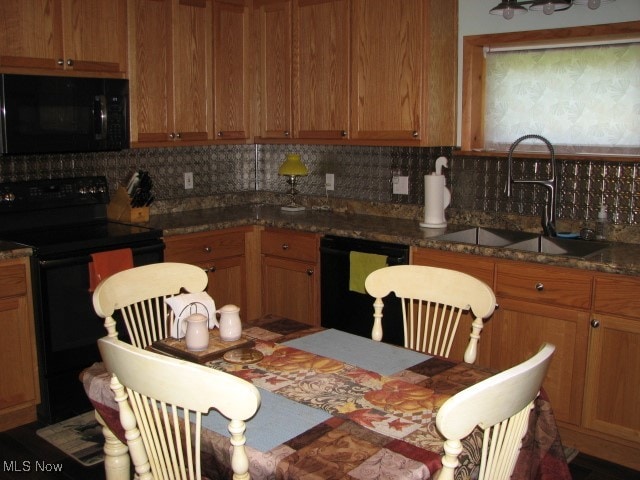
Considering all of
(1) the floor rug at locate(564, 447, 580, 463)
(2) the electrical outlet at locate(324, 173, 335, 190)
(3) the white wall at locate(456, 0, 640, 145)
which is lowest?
(1) the floor rug at locate(564, 447, 580, 463)

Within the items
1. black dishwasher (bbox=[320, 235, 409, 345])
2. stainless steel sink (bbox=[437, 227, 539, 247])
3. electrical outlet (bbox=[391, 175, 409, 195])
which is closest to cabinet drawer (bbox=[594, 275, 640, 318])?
stainless steel sink (bbox=[437, 227, 539, 247])

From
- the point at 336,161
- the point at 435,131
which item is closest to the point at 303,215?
the point at 336,161

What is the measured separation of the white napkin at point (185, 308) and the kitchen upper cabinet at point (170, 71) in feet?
6.07

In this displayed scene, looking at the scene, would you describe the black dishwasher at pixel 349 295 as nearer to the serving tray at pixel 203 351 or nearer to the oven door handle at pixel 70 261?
the oven door handle at pixel 70 261

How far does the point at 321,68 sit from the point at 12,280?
1991mm

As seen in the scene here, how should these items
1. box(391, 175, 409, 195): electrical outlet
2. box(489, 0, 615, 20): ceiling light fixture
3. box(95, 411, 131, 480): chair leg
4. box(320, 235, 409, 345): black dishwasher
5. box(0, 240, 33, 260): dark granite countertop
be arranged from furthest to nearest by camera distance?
box(391, 175, 409, 195): electrical outlet, box(320, 235, 409, 345): black dishwasher, box(0, 240, 33, 260): dark granite countertop, box(489, 0, 615, 20): ceiling light fixture, box(95, 411, 131, 480): chair leg

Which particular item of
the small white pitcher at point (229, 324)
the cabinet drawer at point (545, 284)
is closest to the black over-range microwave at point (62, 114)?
the small white pitcher at point (229, 324)

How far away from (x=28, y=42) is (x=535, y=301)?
2576 mm

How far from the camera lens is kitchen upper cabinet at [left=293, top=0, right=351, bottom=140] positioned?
3.90m

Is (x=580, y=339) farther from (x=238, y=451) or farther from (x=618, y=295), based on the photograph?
Answer: (x=238, y=451)

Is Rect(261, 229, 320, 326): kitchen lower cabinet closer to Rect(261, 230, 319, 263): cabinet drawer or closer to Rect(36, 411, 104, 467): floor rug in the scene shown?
Rect(261, 230, 319, 263): cabinet drawer

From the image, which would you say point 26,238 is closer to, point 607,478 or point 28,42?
point 28,42

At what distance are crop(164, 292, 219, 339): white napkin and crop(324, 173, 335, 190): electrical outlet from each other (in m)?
2.30

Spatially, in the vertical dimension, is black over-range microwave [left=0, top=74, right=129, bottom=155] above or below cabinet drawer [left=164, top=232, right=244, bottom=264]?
above
